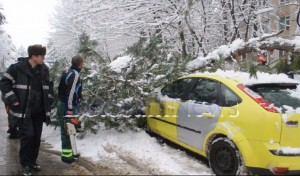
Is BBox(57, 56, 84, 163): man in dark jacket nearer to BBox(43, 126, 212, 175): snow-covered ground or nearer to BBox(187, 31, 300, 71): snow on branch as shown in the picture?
BBox(43, 126, 212, 175): snow-covered ground

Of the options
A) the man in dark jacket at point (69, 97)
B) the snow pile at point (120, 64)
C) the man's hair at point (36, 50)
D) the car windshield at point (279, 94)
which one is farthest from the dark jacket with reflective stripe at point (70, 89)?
the car windshield at point (279, 94)

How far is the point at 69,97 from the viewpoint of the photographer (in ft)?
19.0

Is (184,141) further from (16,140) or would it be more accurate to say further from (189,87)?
(16,140)

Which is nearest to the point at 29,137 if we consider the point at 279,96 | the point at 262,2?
the point at 279,96

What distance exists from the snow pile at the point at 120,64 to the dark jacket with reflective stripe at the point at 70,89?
1382mm

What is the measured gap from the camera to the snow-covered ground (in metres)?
5.43

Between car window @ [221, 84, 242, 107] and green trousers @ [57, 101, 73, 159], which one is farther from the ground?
car window @ [221, 84, 242, 107]

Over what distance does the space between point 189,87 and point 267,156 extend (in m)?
2.02

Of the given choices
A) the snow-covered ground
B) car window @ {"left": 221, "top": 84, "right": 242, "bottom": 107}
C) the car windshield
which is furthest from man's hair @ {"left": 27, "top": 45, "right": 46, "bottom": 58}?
the car windshield

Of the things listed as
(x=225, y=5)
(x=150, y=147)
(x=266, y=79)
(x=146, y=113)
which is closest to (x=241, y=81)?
(x=266, y=79)

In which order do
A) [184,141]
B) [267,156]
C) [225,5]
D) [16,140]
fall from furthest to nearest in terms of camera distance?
1. [225,5]
2. [16,140]
3. [184,141]
4. [267,156]

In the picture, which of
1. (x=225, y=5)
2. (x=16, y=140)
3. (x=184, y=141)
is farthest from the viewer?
(x=225, y=5)

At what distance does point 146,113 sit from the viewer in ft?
24.4

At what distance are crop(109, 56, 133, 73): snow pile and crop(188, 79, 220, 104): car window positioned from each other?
5.69 feet
